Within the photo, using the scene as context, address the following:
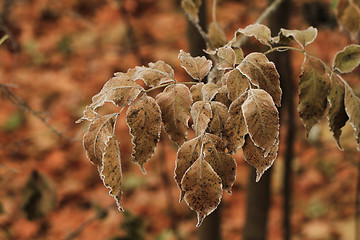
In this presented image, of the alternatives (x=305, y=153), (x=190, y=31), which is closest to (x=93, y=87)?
(x=305, y=153)

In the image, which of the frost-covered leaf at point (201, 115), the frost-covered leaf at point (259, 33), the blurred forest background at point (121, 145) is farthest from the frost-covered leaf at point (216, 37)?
the blurred forest background at point (121, 145)

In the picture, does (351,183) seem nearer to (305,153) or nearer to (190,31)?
(305,153)

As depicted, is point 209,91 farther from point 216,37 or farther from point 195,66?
point 216,37

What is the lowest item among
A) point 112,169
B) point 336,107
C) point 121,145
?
point 121,145

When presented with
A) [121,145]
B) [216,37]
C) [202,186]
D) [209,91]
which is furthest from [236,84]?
[121,145]

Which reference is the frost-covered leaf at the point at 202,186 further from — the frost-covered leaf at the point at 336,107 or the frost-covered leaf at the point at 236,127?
the frost-covered leaf at the point at 336,107

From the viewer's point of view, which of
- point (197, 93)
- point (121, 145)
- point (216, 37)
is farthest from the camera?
point (121, 145)

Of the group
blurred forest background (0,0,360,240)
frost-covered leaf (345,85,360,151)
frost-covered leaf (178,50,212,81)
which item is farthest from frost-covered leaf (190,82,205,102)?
blurred forest background (0,0,360,240)
